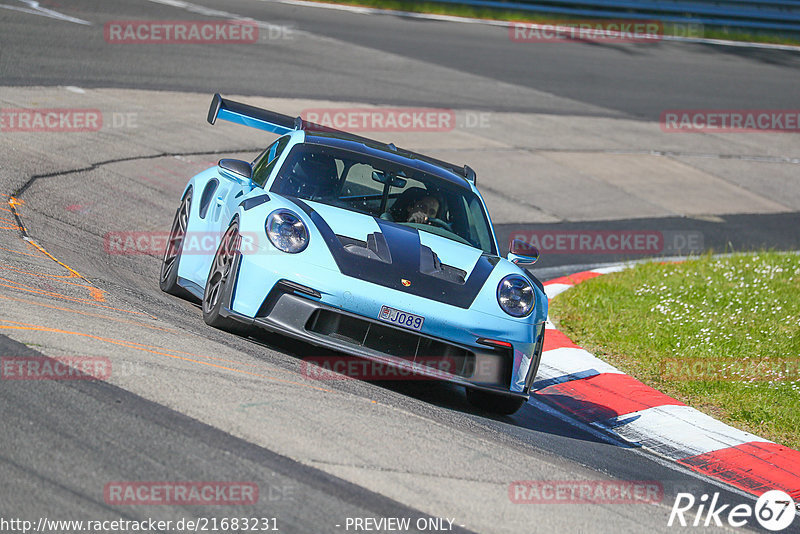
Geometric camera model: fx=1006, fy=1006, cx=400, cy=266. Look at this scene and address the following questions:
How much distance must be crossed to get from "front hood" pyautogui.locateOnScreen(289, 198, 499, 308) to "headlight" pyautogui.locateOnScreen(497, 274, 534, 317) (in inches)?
4.8

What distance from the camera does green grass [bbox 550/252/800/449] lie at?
7078mm

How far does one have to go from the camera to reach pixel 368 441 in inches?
173

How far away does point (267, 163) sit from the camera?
696 centimetres

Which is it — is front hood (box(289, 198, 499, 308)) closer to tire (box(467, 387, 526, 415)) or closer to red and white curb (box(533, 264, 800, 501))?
tire (box(467, 387, 526, 415))

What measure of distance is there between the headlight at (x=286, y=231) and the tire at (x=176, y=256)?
4.42 ft

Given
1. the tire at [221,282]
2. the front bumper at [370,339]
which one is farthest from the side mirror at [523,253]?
the tire at [221,282]

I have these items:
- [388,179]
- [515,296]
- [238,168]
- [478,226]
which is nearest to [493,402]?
[515,296]

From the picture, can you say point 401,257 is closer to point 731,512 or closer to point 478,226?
point 478,226

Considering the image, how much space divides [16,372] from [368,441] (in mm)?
1506

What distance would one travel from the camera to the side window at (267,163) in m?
6.71

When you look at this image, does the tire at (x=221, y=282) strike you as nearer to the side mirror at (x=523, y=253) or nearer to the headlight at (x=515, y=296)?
the headlight at (x=515, y=296)

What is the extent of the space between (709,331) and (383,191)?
335 cm

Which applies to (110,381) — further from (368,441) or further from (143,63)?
(143,63)

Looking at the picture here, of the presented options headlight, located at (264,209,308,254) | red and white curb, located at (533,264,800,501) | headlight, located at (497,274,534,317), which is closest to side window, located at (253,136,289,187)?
headlight, located at (264,209,308,254)
